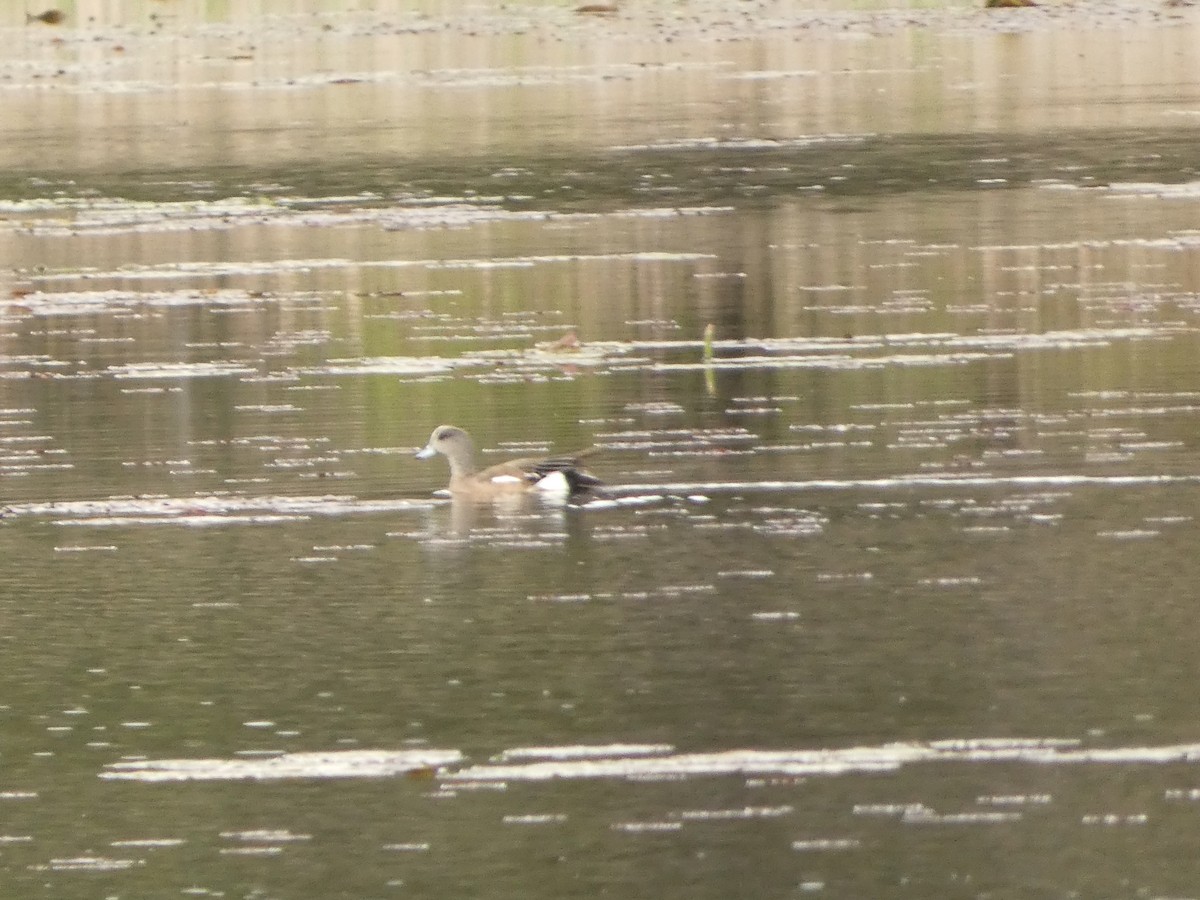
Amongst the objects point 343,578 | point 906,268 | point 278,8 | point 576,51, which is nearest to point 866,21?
point 576,51

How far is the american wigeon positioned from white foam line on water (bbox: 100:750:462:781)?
4652mm

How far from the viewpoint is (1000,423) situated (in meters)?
16.2

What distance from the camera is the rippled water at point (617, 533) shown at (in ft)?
29.7

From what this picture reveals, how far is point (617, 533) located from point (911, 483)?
1.50m

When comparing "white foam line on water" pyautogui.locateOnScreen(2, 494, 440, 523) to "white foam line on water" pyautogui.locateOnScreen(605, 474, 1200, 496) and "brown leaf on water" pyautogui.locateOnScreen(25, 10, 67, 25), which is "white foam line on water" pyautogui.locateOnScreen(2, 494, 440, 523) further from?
"brown leaf on water" pyautogui.locateOnScreen(25, 10, 67, 25)

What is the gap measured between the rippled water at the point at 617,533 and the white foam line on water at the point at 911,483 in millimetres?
→ 45

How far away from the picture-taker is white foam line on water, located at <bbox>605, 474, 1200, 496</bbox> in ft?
47.0

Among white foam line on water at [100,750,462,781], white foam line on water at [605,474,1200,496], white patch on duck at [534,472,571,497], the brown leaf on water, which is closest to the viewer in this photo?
white foam line on water at [100,750,462,781]

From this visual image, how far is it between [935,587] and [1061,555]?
751mm

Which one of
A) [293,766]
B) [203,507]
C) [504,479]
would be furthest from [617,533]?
[293,766]

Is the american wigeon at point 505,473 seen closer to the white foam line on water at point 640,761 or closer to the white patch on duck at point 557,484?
the white patch on duck at point 557,484

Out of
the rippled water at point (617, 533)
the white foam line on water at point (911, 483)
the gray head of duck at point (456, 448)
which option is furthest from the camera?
the gray head of duck at point (456, 448)

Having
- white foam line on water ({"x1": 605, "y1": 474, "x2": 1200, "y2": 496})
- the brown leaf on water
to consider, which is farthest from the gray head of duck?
the brown leaf on water

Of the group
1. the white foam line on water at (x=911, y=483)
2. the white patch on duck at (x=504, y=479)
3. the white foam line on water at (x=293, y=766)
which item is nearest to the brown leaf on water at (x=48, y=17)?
the white patch on duck at (x=504, y=479)
